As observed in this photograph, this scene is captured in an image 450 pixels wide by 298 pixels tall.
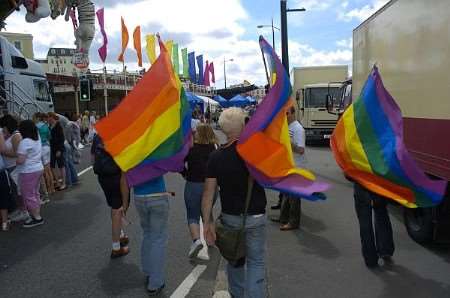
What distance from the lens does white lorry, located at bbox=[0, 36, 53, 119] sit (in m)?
13.0

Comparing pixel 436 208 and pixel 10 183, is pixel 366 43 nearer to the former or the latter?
pixel 436 208

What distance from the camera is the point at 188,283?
5012mm

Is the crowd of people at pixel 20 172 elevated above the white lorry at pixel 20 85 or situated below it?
below

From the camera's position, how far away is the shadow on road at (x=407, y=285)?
4648mm

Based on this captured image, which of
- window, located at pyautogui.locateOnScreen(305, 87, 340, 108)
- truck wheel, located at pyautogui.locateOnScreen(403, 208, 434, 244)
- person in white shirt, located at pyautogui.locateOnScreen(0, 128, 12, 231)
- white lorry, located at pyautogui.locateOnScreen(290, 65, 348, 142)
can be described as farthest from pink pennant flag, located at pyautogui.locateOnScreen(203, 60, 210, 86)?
truck wheel, located at pyautogui.locateOnScreen(403, 208, 434, 244)

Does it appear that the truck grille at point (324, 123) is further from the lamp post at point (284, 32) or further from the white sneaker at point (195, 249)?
the white sneaker at point (195, 249)

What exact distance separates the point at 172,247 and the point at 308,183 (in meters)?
2.90

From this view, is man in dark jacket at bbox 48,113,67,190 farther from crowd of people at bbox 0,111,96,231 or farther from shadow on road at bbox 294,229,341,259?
shadow on road at bbox 294,229,341,259

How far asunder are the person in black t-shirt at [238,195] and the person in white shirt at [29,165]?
4.51m

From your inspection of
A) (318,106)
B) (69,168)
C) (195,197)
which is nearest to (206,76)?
(318,106)

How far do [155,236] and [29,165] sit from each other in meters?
Answer: 3.70

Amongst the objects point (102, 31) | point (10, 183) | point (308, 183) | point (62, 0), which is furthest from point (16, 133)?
point (102, 31)

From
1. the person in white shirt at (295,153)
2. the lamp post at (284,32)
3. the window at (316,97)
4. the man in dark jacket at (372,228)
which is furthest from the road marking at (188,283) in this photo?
the window at (316,97)

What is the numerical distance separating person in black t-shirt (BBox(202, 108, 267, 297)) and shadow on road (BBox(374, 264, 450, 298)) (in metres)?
1.51
